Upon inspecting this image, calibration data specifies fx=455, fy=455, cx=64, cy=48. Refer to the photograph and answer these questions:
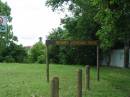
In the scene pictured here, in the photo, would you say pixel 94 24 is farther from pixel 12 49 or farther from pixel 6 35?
pixel 12 49

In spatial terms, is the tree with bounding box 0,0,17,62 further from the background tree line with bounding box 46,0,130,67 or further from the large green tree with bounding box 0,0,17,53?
the background tree line with bounding box 46,0,130,67

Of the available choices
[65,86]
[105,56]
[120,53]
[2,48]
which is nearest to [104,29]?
[65,86]

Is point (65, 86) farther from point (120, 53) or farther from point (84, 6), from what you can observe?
point (120, 53)

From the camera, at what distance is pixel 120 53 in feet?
179

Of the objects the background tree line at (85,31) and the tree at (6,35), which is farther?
the tree at (6,35)

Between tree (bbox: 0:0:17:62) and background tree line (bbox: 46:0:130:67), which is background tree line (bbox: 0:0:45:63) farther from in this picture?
background tree line (bbox: 46:0:130:67)

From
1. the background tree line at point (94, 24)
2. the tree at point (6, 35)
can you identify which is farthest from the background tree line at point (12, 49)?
the background tree line at point (94, 24)

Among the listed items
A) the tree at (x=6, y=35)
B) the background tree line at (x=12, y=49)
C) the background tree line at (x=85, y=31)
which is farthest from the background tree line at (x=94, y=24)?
the tree at (x=6, y=35)

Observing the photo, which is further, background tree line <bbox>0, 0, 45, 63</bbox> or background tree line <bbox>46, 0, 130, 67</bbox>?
background tree line <bbox>0, 0, 45, 63</bbox>

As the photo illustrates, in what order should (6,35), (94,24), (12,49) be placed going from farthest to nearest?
(12,49), (6,35), (94,24)

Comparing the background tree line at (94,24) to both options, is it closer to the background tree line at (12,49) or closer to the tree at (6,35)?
the background tree line at (12,49)

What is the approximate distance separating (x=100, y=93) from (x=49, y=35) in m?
44.3

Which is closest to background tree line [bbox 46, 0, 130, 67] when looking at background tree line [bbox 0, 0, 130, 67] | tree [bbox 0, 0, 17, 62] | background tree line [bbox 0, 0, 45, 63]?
background tree line [bbox 0, 0, 130, 67]

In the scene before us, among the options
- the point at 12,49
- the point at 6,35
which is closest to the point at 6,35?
the point at 6,35
